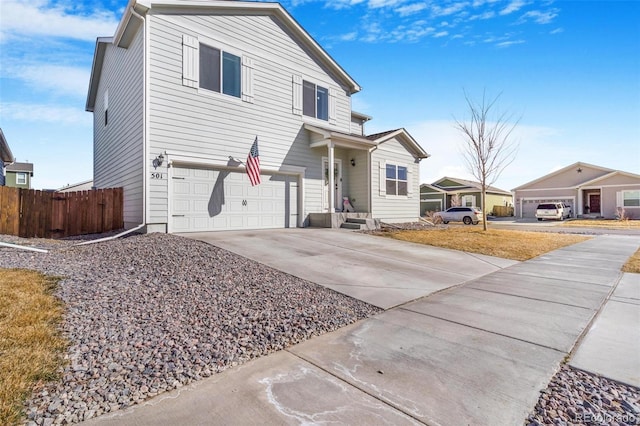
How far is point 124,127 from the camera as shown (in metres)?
10.4

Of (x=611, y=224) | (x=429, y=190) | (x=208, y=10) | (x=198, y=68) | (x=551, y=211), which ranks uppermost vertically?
(x=208, y=10)

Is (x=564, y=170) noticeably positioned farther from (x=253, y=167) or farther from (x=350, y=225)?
(x=253, y=167)

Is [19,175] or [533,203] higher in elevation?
[19,175]

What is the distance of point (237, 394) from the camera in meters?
2.17

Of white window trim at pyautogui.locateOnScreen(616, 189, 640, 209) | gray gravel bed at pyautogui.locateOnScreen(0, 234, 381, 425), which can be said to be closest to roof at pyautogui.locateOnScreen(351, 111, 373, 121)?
gray gravel bed at pyautogui.locateOnScreen(0, 234, 381, 425)

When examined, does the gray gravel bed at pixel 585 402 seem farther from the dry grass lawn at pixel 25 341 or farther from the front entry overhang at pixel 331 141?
the front entry overhang at pixel 331 141

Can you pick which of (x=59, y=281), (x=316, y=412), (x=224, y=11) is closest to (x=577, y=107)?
(x=224, y=11)

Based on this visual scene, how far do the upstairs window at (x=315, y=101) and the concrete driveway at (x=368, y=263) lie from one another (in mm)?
5888

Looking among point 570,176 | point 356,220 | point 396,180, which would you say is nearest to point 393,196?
point 396,180

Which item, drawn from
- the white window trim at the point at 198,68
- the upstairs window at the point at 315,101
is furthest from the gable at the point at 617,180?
the white window trim at the point at 198,68

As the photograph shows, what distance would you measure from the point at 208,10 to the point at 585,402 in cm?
1205

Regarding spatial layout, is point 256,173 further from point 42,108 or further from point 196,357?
point 42,108

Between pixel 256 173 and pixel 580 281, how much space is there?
8.39 m

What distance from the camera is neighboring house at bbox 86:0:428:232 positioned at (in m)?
8.73
